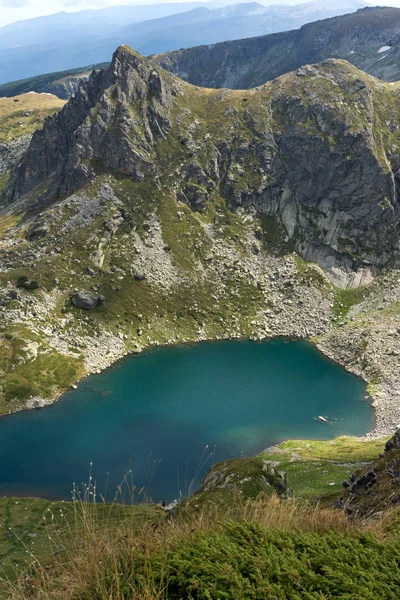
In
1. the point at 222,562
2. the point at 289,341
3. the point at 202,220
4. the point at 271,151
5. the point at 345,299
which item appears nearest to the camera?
the point at 222,562

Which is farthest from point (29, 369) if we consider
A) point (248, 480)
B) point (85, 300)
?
point (248, 480)

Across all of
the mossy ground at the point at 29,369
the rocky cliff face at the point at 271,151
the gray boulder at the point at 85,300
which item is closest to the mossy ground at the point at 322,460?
the mossy ground at the point at 29,369

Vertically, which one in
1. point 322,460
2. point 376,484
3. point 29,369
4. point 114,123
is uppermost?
point 114,123

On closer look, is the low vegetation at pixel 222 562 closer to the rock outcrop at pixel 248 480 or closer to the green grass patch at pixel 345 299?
the rock outcrop at pixel 248 480

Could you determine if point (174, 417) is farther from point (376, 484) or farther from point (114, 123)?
point (114, 123)

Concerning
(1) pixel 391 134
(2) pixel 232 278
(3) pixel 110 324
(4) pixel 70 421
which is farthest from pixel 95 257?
(1) pixel 391 134

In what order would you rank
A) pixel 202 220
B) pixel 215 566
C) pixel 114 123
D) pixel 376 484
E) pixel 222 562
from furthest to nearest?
pixel 114 123 < pixel 202 220 < pixel 376 484 < pixel 222 562 < pixel 215 566
